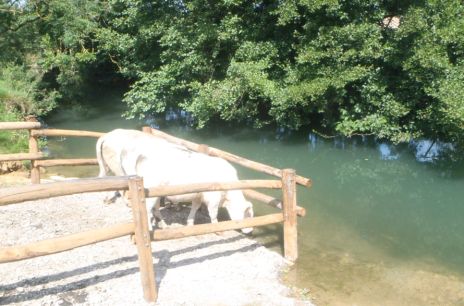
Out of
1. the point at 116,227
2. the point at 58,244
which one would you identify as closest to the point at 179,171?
the point at 116,227

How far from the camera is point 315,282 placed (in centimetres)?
630

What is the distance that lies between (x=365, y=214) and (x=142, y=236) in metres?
6.26

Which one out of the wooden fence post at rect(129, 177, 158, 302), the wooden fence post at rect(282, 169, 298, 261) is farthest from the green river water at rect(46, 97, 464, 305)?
the wooden fence post at rect(129, 177, 158, 302)

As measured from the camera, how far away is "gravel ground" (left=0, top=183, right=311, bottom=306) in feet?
17.3

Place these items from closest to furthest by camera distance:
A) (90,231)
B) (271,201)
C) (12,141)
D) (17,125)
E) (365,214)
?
(90,231), (271,201), (17,125), (365,214), (12,141)

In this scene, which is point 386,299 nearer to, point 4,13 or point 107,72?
point 4,13

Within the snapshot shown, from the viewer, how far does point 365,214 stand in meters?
9.74

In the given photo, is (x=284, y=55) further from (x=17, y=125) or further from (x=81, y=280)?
(x=81, y=280)

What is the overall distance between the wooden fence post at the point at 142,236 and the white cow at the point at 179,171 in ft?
7.02

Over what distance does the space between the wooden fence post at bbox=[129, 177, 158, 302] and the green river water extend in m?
2.09

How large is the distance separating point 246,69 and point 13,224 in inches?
374

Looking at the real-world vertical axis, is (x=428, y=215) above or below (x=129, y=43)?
below

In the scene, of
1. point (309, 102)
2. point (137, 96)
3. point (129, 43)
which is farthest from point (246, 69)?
point (129, 43)

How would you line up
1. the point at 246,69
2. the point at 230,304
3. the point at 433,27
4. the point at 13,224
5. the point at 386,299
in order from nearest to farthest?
the point at 230,304, the point at 386,299, the point at 13,224, the point at 433,27, the point at 246,69
